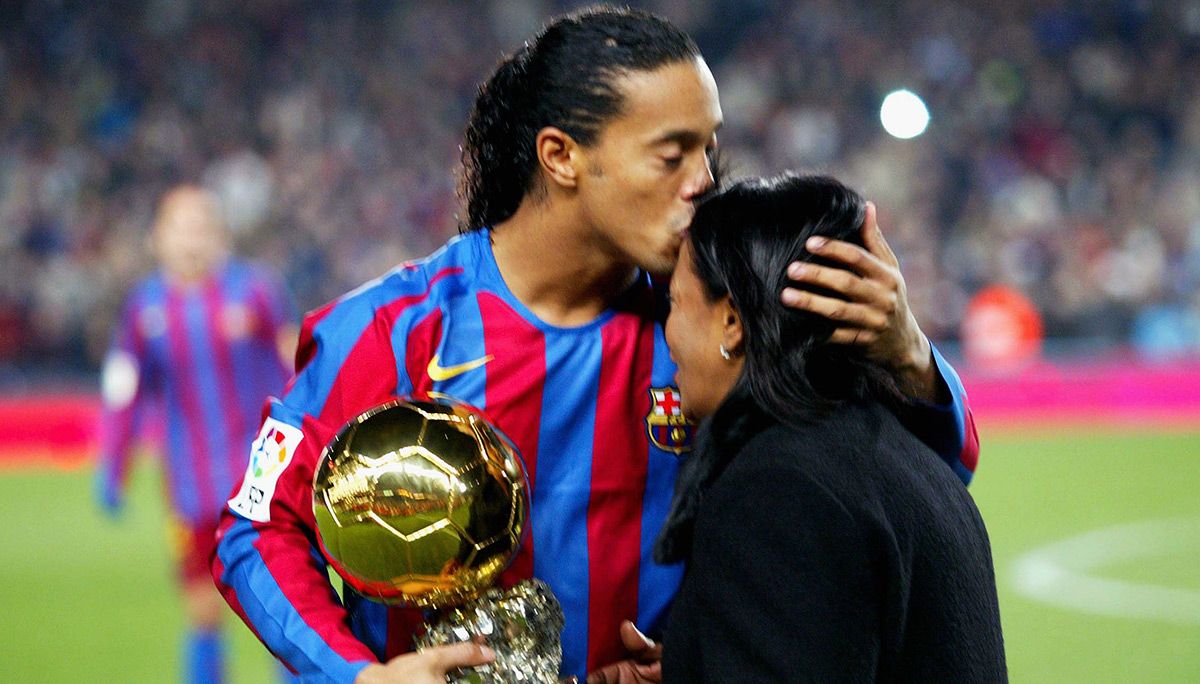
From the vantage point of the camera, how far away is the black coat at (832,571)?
5.13ft

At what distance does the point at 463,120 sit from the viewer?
54.4 ft

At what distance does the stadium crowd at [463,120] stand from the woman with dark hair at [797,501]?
39.9 feet

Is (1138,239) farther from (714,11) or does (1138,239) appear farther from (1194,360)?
(714,11)

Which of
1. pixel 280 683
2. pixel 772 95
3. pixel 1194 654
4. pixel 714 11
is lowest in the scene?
pixel 280 683

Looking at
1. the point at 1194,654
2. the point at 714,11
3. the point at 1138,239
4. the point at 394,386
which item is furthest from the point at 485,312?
the point at 714,11

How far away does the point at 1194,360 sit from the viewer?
39.6 ft

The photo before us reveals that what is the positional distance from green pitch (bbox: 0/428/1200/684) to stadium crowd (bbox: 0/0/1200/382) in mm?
2810

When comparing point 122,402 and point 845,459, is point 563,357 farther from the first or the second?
point 122,402

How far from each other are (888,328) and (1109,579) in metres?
5.98

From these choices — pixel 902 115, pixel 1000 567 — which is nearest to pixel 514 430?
pixel 902 115

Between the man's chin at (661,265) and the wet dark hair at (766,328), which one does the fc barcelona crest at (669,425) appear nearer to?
the man's chin at (661,265)

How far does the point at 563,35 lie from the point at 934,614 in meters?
1.22

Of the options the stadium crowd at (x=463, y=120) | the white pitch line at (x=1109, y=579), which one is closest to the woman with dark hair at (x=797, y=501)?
the white pitch line at (x=1109, y=579)

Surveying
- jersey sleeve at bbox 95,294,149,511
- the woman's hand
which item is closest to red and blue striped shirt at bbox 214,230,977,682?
the woman's hand
